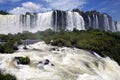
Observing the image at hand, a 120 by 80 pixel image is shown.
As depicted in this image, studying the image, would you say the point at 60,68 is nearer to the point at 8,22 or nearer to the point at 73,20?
the point at 8,22

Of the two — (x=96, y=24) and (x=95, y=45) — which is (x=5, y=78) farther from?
(x=96, y=24)

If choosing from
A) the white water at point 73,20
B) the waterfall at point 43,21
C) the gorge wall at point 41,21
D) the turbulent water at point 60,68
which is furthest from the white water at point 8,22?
the turbulent water at point 60,68

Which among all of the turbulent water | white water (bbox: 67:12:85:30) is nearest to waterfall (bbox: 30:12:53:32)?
white water (bbox: 67:12:85:30)

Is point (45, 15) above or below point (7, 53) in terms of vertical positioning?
above

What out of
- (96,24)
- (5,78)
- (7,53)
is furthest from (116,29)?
(5,78)

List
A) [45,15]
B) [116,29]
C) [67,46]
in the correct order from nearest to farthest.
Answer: [67,46], [45,15], [116,29]

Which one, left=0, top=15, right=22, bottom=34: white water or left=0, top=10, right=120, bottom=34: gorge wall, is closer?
left=0, top=15, right=22, bottom=34: white water

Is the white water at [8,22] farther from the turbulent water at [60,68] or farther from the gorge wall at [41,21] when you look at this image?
the turbulent water at [60,68]

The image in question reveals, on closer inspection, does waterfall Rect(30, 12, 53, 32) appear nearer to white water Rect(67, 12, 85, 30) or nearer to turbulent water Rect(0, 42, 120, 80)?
white water Rect(67, 12, 85, 30)

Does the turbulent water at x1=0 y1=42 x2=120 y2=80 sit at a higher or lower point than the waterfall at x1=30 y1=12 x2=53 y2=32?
lower

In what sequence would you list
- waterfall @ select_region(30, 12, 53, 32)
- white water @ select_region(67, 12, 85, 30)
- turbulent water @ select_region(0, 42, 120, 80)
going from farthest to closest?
white water @ select_region(67, 12, 85, 30)
waterfall @ select_region(30, 12, 53, 32)
turbulent water @ select_region(0, 42, 120, 80)

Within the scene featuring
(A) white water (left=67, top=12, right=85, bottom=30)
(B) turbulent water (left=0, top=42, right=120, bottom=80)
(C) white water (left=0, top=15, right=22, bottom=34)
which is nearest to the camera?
(B) turbulent water (left=0, top=42, right=120, bottom=80)
